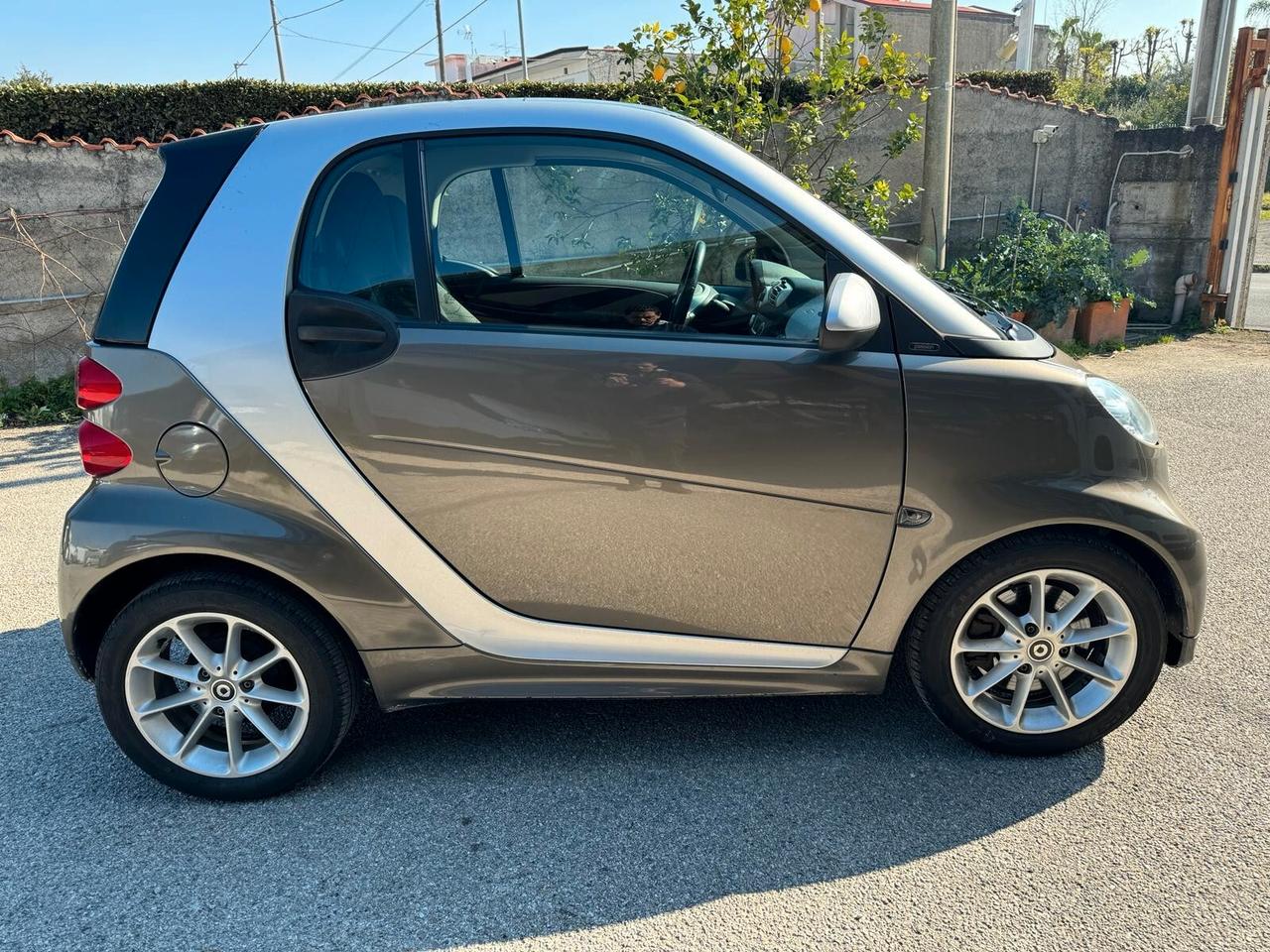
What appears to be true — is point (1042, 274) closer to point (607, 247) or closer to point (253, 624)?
point (607, 247)

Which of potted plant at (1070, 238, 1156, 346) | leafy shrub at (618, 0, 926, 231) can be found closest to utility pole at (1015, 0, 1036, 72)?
potted plant at (1070, 238, 1156, 346)

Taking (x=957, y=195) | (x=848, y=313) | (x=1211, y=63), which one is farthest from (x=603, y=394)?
(x=1211, y=63)

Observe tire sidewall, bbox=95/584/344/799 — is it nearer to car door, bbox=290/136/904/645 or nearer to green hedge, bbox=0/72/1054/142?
car door, bbox=290/136/904/645

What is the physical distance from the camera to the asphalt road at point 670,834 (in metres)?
2.17

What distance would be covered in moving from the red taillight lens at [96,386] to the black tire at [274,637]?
1.68 ft

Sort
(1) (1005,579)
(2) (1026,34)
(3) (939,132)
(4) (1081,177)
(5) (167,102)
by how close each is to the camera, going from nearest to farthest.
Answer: (1) (1005,579), (3) (939,132), (5) (167,102), (4) (1081,177), (2) (1026,34)

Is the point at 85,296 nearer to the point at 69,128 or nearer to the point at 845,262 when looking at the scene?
the point at 69,128

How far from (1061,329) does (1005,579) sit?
22.4ft

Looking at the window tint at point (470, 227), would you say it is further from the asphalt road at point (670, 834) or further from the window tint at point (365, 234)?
the asphalt road at point (670, 834)

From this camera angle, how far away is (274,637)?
2566mm

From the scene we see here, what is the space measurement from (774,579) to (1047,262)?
7100mm

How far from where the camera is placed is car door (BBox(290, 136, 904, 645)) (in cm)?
243

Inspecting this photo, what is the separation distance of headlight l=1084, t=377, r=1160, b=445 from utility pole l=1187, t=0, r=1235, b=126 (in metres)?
8.66

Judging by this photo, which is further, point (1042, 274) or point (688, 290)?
point (1042, 274)
